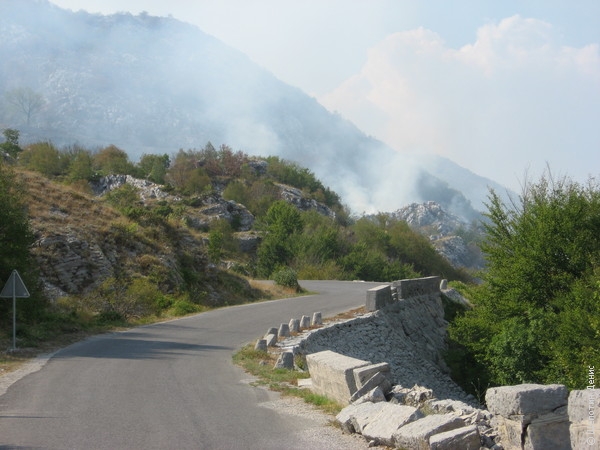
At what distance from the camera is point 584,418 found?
19.4ft

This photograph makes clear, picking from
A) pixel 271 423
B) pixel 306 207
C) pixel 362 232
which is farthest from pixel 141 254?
pixel 306 207

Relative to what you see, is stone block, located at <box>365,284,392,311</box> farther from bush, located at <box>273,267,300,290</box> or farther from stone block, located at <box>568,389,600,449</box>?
stone block, located at <box>568,389,600,449</box>

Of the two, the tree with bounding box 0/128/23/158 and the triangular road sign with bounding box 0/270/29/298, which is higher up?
the tree with bounding box 0/128/23/158

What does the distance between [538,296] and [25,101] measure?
15084cm

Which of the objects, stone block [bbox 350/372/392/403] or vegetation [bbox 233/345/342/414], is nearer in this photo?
stone block [bbox 350/372/392/403]

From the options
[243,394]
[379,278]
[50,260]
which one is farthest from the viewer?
[379,278]

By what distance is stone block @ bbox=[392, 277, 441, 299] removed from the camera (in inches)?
1282

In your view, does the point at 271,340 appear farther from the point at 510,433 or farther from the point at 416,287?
the point at 416,287

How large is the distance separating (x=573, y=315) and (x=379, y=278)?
163 feet

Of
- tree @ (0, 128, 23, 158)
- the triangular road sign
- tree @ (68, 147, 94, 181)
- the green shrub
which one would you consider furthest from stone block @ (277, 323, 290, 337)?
tree @ (0, 128, 23, 158)

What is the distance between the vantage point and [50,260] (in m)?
26.0

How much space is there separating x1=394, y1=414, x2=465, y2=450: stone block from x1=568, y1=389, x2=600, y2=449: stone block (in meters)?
1.27

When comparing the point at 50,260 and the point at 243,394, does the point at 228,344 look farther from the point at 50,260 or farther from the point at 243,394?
the point at 50,260

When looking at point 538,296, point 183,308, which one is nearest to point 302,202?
point 183,308
